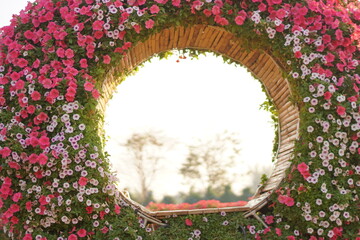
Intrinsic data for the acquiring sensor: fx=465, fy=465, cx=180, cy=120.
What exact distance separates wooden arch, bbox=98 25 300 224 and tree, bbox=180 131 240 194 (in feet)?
15.8

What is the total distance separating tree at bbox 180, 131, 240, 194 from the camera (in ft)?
29.0

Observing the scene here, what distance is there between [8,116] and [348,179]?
2426 millimetres

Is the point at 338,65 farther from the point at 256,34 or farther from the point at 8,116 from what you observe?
the point at 8,116

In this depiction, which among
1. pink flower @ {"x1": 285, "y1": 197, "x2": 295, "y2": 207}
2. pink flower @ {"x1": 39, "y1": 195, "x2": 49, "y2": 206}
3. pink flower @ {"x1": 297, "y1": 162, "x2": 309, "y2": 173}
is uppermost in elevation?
pink flower @ {"x1": 39, "y1": 195, "x2": 49, "y2": 206}

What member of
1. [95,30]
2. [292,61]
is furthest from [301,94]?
[95,30]

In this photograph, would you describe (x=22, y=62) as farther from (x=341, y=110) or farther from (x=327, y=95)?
(x=341, y=110)

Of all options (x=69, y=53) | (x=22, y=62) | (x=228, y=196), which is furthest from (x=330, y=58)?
(x=228, y=196)

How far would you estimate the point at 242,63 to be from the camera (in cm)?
413

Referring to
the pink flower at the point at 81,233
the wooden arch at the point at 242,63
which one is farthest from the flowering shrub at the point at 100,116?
the wooden arch at the point at 242,63

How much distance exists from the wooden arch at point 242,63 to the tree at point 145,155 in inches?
178

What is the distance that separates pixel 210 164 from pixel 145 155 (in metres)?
1.30

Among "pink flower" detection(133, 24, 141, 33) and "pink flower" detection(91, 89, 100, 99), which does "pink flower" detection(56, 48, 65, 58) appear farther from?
"pink flower" detection(133, 24, 141, 33)

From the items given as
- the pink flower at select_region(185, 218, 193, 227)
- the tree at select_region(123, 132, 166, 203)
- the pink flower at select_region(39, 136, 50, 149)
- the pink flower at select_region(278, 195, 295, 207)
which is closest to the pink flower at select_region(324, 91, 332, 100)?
the pink flower at select_region(278, 195, 295, 207)

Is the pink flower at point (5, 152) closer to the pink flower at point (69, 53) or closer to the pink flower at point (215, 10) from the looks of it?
the pink flower at point (69, 53)
